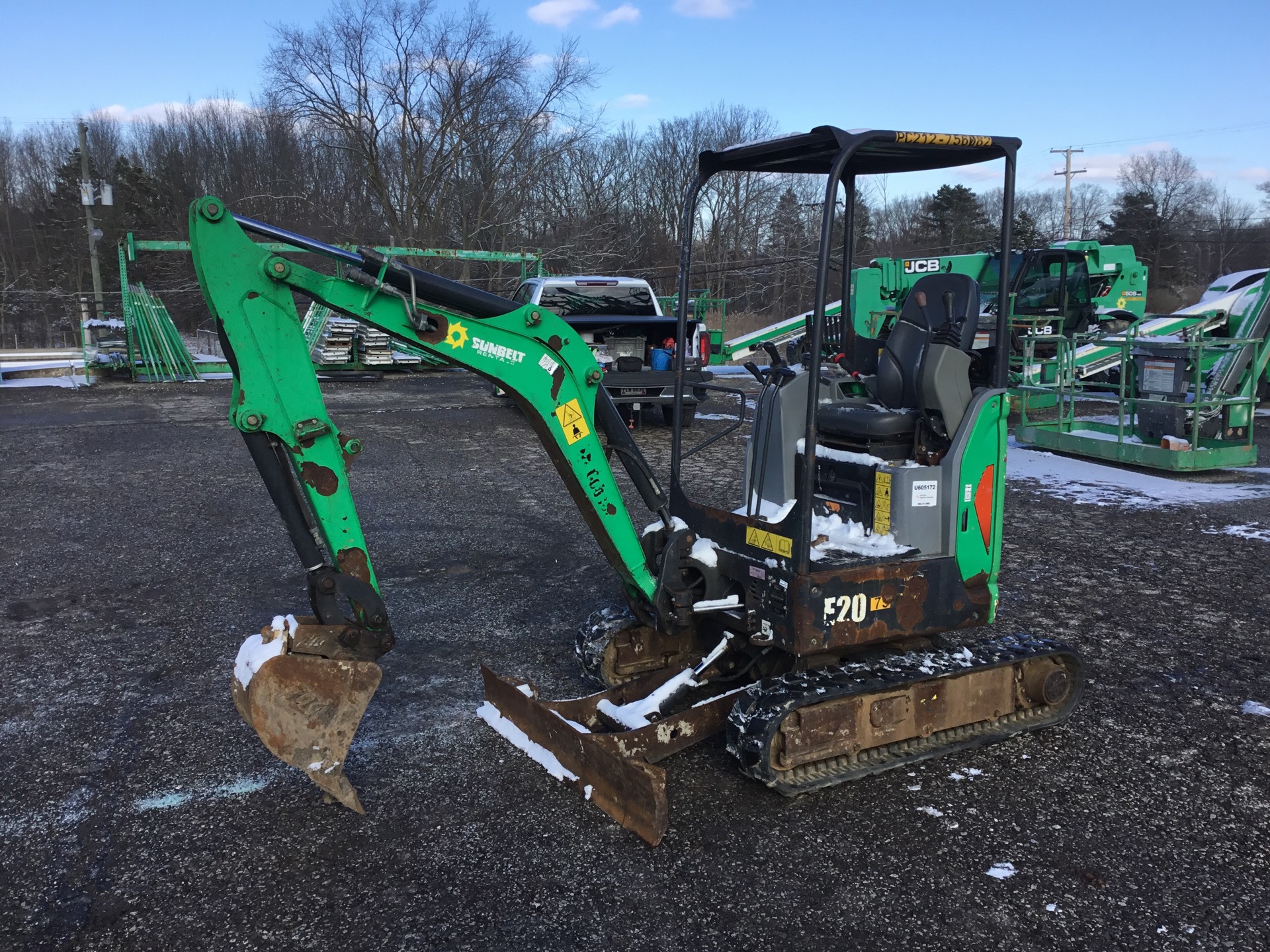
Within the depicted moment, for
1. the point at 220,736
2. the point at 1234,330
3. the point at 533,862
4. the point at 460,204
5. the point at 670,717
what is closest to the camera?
the point at 533,862

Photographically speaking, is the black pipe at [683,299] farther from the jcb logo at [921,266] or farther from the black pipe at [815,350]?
the jcb logo at [921,266]

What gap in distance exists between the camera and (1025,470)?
1130 cm

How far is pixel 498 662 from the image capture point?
5422mm

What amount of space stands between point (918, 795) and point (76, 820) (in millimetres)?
3229

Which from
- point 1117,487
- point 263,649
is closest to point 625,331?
point 1117,487

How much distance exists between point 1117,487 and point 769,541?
755 cm

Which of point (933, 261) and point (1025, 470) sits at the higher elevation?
point (933, 261)

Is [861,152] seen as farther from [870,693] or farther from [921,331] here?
[870,693]

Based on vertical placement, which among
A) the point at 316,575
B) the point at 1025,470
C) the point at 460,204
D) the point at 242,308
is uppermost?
the point at 460,204

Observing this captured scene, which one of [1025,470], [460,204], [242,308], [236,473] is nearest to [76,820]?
[242,308]

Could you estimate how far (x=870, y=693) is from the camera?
409 centimetres

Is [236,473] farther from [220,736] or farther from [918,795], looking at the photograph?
[918,795]

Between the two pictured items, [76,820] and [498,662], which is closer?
[76,820]

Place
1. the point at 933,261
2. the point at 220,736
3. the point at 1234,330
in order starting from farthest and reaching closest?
the point at 933,261 < the point at 1234,330 < the point at 220,736
